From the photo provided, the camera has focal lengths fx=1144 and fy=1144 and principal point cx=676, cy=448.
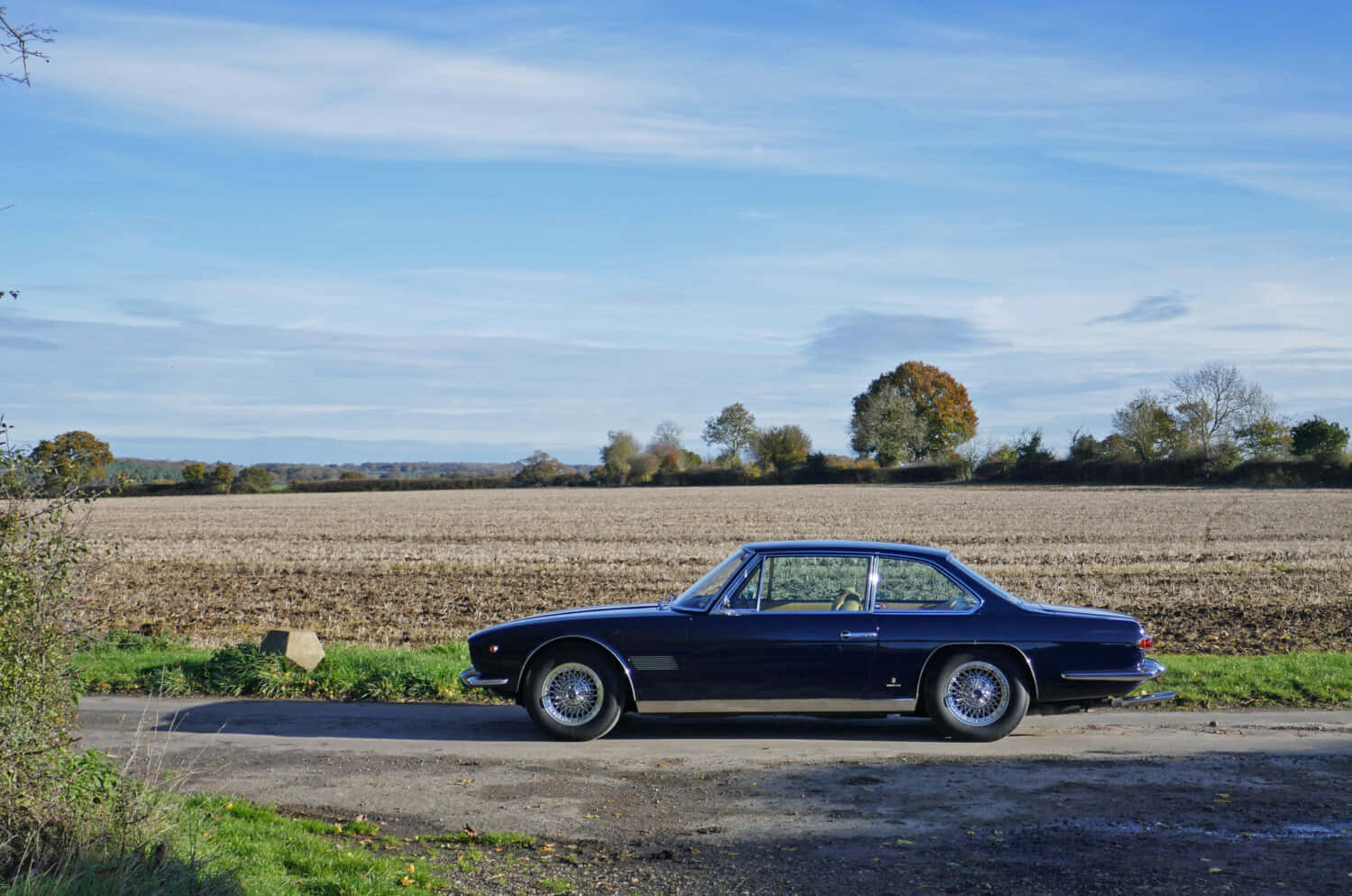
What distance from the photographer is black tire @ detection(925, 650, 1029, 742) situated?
8805mm

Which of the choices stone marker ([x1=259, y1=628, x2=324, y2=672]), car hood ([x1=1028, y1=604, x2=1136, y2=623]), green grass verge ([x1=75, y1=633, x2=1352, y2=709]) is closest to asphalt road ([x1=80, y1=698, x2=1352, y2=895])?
green grass verge ([x1=75, y1=633, x2=1352, y2=709])

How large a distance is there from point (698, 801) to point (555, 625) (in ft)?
7.82

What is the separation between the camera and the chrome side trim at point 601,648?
351 inches

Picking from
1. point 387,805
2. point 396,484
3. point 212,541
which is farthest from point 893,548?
point 396,484

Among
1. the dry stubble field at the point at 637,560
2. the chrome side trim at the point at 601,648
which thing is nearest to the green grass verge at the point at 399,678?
the dry stubble field at the point at 637,560

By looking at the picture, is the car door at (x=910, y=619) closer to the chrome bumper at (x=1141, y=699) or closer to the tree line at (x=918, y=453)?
the chrome bumper at (x=1141, y=699)

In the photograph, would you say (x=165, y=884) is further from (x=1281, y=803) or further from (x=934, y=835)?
(x=1281, y=803)

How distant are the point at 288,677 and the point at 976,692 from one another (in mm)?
6676

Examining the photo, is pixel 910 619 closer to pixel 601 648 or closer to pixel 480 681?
pixel 601 648

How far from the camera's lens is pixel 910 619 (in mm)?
8914

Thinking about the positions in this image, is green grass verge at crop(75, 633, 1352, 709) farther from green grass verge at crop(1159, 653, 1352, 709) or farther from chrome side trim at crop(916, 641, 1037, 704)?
chrome side trim at crop(916, 641, 1037, 704)


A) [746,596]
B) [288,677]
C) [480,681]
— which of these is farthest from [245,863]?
[288,677]

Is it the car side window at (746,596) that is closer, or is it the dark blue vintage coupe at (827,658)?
the dark blue vintage coupe at (827,658)

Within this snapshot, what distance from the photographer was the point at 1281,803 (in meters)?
6.80
